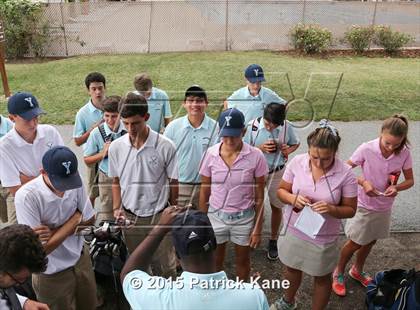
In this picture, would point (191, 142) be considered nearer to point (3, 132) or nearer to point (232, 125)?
point (232, 125)

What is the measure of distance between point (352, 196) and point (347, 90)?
23.0 feet

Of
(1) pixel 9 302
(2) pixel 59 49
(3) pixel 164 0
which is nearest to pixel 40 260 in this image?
(1) pixel 9 302

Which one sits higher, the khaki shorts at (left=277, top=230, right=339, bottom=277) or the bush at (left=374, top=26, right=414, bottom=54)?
the bush at (left=374, top=26, right=414, bottom=54)

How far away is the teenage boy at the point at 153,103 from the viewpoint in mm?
3855

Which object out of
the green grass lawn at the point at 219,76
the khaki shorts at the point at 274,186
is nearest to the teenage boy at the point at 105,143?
the khaki shorts at the point at 274,186

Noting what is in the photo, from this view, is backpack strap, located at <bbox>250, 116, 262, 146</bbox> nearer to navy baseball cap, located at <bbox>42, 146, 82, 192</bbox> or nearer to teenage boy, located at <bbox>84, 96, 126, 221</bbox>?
teenage boy, located at <bbox>84, 96, 126, 221</bbox>

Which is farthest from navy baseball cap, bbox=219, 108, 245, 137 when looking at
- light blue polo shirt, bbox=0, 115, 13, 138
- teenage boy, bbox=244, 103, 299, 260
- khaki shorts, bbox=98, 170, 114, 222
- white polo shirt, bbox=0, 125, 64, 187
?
light blue polo shirt, bbox=0, 115, 13, 138

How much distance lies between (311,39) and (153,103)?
364 inches

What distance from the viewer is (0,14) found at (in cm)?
1198

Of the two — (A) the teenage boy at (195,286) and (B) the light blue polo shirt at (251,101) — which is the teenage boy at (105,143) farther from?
(A) the teenage boy at (195,286)

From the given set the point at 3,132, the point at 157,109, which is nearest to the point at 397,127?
the point at 157,109

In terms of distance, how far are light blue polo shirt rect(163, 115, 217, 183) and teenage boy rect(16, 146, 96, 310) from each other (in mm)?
989

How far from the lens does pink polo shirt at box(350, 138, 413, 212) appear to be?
9.99 feet

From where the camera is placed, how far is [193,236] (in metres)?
1.62
